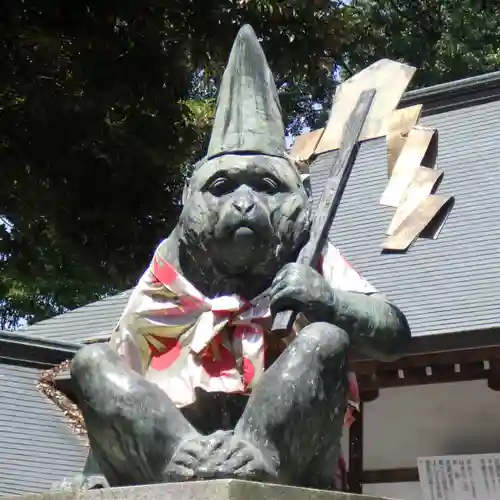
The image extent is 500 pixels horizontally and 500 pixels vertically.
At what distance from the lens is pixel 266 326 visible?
235 cm

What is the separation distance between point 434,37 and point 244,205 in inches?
502

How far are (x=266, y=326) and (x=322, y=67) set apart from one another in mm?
3574

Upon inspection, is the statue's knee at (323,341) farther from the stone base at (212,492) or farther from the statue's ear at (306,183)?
the statue's ear at (306,183)

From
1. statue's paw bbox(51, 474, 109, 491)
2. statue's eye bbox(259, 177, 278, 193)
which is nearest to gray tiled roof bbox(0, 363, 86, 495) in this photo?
statue's paw bbox(51, 474, 109, 491)

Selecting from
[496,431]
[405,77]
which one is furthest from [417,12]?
[405,77]

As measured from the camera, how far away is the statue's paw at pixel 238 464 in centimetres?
198

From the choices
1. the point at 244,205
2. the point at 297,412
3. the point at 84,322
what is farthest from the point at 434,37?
the point at 297,412

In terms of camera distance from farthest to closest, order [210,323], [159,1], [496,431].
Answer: [496,431] < [159,1] < [210,323]

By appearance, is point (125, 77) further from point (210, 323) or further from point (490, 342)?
point (210, 323)

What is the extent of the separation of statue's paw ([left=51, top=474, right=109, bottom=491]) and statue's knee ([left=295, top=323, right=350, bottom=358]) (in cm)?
58

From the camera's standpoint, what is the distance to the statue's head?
231 cm

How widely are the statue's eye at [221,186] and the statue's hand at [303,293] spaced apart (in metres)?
0.29

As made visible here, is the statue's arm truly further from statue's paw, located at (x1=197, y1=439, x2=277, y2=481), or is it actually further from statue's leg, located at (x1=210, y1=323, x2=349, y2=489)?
statue's paw, located at (x1=197, y1=439, x2=277, y2=481)

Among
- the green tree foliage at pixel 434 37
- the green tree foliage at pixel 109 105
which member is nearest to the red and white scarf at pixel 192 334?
the green tree foliage at pixel 109 105
